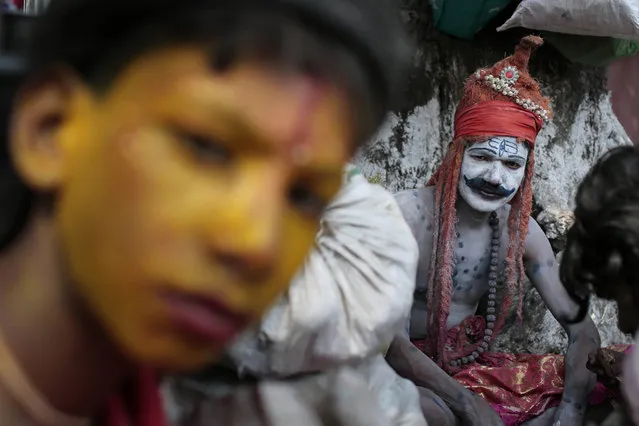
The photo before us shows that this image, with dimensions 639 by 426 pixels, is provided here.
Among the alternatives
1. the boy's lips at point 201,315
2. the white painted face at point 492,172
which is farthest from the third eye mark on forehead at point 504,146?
the boy's lips at point 201,315

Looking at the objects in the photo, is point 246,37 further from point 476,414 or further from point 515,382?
point 515,382

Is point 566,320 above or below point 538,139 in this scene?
below

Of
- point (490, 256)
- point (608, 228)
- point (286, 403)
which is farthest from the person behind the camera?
point (490, 256)

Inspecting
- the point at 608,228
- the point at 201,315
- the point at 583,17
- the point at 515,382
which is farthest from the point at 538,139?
the point at 201,315

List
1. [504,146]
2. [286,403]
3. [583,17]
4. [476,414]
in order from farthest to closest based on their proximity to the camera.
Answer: [583,17], [504,146], [476,414], [286,403]

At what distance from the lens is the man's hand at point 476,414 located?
171 centimetres

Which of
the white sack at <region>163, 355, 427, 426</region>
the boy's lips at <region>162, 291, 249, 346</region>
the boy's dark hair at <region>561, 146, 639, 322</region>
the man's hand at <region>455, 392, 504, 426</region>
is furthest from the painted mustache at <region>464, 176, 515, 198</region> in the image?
the boy's lips at <region>162, 291, 249, 346</region>

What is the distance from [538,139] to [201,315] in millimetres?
2533

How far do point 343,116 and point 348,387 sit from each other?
1.70ft

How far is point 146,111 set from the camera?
1.98ft

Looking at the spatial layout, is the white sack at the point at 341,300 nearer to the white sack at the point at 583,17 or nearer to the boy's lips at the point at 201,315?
the boy's lips at the point at 201,315

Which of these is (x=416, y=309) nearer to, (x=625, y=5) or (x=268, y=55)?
(x=625, y=5)

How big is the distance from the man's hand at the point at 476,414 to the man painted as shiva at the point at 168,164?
120 centimetres

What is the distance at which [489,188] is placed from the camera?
207cm
